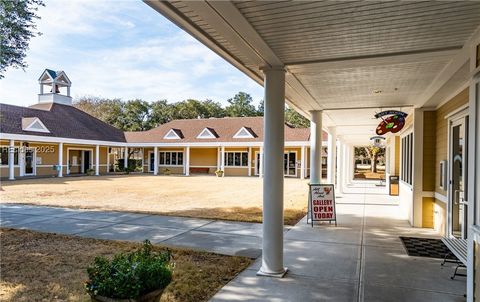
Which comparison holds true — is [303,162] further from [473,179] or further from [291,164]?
[473,179]

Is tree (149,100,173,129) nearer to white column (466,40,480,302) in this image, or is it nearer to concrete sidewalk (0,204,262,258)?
concrete sidewalk (0,204,262,258)

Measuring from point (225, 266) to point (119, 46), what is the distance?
42.2m

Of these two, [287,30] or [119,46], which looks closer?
[287,30]

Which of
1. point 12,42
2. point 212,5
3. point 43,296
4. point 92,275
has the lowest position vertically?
point 43,296

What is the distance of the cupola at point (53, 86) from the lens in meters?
30.2

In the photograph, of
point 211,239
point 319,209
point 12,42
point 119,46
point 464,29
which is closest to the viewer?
point 464,29

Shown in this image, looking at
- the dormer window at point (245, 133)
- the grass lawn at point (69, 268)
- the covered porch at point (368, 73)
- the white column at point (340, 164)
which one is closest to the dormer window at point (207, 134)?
the dormer window at point (245, 133)

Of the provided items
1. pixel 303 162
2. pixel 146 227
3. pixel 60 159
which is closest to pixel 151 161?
pixel 60 159

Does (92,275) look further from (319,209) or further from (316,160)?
(316,160)

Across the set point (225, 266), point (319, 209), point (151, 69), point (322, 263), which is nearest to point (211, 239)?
point (225, 266)

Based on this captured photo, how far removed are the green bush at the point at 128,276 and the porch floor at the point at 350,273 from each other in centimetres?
115

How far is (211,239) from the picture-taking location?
286 inches

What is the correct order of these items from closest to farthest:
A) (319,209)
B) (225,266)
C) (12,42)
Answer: (225,266)
(12,42)
(319,209)

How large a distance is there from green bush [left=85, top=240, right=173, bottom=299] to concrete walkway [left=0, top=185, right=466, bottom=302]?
118 centimetres
